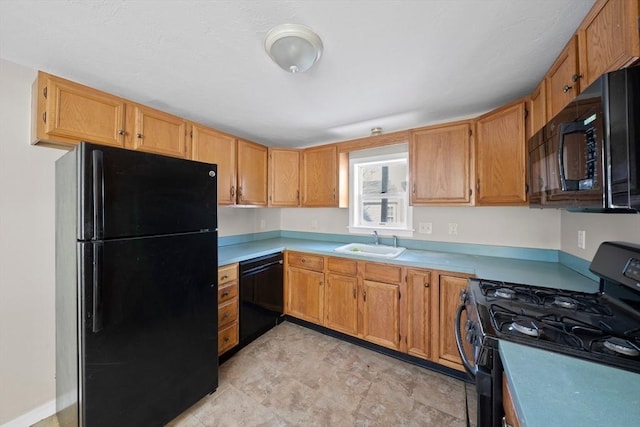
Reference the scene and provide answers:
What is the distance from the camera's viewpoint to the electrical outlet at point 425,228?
2.44 meters

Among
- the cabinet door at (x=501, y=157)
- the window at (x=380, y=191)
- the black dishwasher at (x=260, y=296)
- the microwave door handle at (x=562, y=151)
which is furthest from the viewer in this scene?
the window at (x=380, y=191)

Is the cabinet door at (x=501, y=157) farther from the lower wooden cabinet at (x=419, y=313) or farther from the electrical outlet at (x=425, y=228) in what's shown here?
the lower wooden cabinet at (x=419, y=313)

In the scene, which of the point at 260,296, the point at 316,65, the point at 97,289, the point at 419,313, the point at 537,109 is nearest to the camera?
the point at 97,289

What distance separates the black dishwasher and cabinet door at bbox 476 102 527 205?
6.74 feet

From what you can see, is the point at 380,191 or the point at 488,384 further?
the point at 380,191

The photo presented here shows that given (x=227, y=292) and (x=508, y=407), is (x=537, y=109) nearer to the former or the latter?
(x=508, y=407)

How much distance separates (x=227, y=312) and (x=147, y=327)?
0.79 meters

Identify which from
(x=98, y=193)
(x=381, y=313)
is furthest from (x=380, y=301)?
(x=98, y=193)

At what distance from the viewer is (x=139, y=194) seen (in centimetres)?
129

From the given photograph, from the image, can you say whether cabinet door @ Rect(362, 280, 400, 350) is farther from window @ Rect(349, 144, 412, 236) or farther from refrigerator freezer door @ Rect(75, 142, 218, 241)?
refrigerator freezer door @ Rect(75, 142, 218, 241)

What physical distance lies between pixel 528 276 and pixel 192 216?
2.26m

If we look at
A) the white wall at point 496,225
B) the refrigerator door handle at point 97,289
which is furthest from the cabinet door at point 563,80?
the refrigerator door handle at point 97,289

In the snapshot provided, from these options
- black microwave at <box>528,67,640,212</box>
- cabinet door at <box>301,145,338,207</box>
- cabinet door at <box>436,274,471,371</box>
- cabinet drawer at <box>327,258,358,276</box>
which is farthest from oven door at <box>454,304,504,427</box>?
cabinet door at <box>301,145,338,207</box>

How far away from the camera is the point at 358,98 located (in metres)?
1.83
